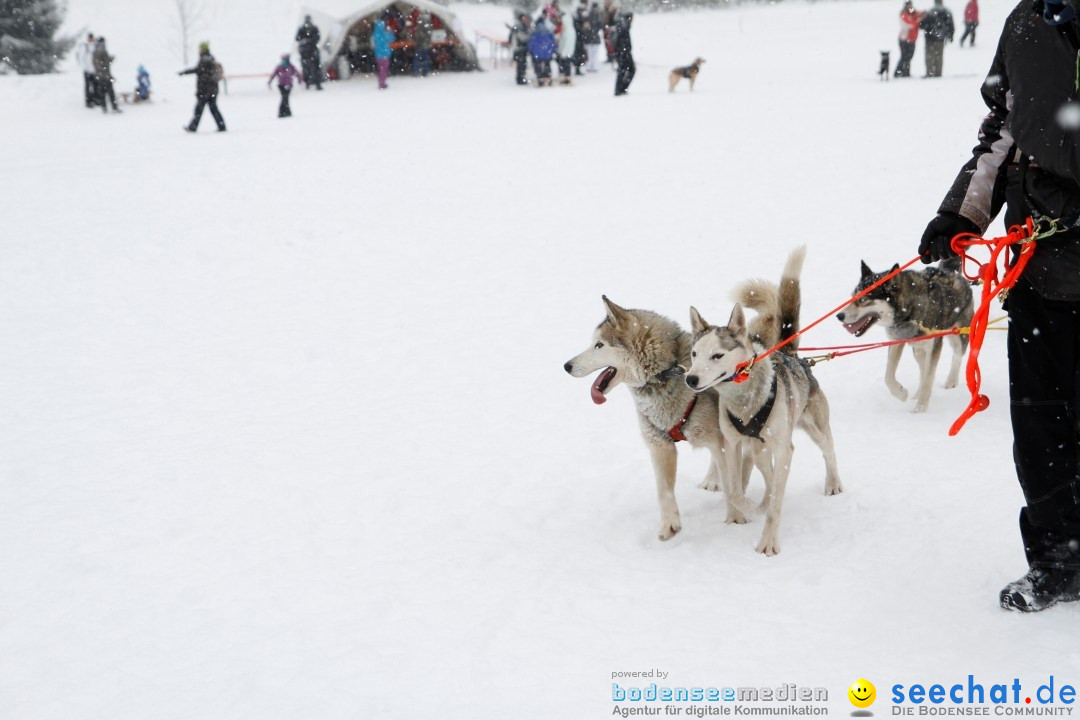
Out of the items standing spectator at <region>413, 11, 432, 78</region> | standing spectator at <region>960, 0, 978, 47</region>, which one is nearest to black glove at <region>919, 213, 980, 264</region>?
standing spectator at <region>413, 11, 432, 78</region>

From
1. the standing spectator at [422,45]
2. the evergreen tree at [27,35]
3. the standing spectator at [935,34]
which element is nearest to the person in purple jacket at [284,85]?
the standing spectator at [422,45]

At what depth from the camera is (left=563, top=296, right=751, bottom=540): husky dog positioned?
3.62 m

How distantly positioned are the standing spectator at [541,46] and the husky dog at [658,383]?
16.6 meters

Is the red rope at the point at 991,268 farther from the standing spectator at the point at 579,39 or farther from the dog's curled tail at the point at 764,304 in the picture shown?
the standing spectator at the point at 579,39

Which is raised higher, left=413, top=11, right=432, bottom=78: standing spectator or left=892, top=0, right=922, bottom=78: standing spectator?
left=413, top=11, right=432, bottom=78: standing spectator

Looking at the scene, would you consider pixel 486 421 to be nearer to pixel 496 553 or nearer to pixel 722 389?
pixel 496 553

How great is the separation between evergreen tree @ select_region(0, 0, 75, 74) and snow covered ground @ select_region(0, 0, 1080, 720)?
1118 cm

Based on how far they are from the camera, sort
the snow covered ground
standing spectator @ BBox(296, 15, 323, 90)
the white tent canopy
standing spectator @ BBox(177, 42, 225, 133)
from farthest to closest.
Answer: the white tent canopy, standing spectator @ BBox(296, 15, 323, 90), standing spectator @ BBox(177, 42, 225, 133), the snow covered ground

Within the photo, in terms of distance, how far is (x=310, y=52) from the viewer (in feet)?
61.7

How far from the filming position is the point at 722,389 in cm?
345

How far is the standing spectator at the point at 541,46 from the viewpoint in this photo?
1875 cm

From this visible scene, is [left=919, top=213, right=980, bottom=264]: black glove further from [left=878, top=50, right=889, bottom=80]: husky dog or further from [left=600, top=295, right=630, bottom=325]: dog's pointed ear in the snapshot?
[left=878, top=50, right=889, bottom=80]: husky dog

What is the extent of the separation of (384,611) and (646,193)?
8213 millimetres

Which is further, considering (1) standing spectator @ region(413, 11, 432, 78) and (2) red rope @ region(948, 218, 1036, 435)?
(1) standing spectator @ region(413, 11, 432, 78)
